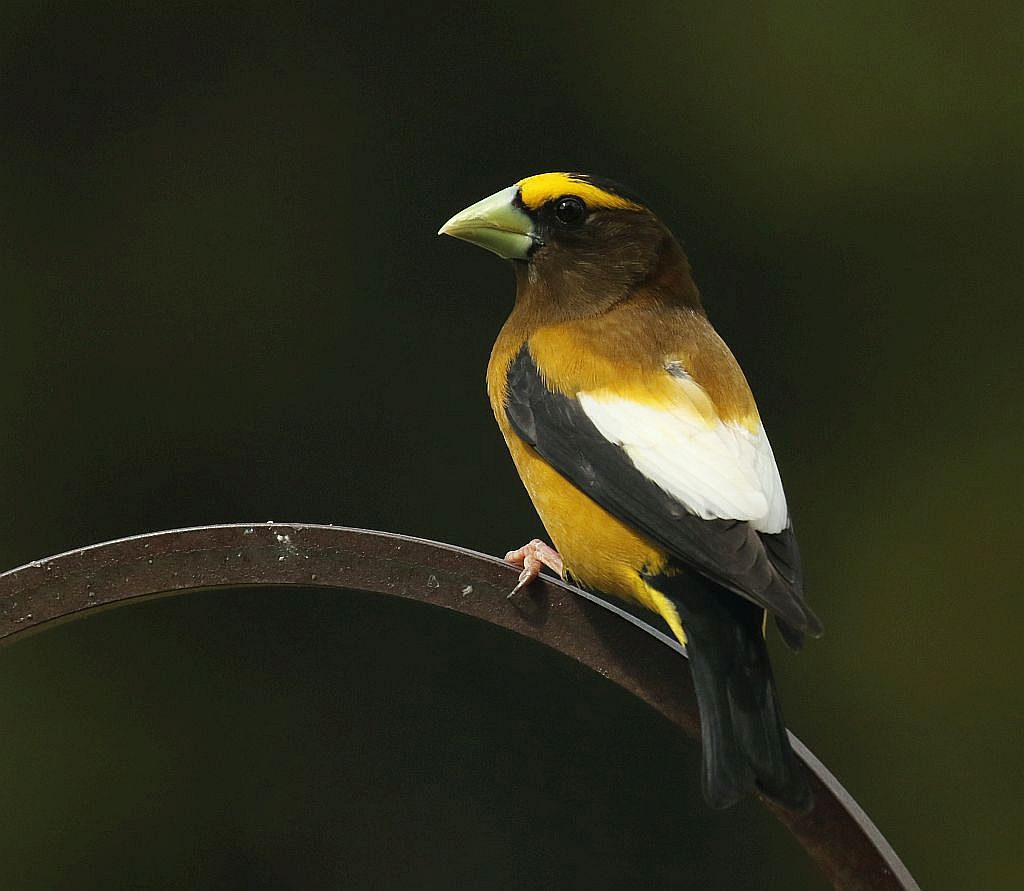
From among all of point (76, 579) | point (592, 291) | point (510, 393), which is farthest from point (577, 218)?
point (76, 579)

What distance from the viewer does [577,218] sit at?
5.08ft

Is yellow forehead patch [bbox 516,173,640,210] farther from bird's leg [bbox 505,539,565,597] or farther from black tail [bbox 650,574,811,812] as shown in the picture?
black tail [bbox 650,574,811,812]

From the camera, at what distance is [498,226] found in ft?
5.00

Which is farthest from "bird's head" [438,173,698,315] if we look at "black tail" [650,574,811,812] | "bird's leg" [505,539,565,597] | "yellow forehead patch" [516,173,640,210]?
"black tail" [650,574,811,812]

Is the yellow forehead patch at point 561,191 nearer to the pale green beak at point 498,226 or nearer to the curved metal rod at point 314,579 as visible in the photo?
the pale green beak at point 498,226

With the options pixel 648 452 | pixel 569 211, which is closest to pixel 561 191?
pixel 569 211

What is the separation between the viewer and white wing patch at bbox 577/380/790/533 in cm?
124

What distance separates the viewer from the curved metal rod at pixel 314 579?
1026 mm

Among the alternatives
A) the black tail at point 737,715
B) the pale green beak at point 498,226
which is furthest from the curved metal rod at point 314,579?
the pale green beak at point 498,226

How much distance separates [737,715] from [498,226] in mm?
644

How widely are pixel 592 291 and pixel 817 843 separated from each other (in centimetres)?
71

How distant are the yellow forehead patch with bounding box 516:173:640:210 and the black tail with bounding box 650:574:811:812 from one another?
53cm

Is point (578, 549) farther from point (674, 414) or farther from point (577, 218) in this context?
point (577, 218)

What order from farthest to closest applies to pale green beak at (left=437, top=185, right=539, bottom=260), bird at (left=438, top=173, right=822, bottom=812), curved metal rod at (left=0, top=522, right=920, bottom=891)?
pale green beak at (left=437, top=185, right=539, bottom=260) → bird at (left=438, top=173, right=822, bottom=812) → curved metal rod at (left=0, top=522, right=920, bottom=891)
